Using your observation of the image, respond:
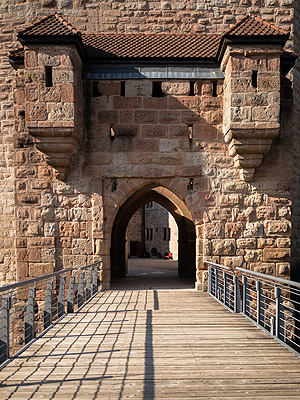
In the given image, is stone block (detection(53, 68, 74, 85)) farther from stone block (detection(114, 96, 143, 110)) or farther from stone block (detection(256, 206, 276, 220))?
stone block (detection(256, 206, 276, 220))

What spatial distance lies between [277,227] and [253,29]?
4.37 meters

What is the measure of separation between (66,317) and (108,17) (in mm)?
7620

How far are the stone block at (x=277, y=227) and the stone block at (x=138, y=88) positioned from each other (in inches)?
160

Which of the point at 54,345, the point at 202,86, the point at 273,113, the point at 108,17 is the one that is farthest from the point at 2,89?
the point at 54,345

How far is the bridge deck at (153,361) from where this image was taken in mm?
3807

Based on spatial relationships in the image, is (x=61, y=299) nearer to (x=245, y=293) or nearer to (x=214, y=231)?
(x=245, y=293)

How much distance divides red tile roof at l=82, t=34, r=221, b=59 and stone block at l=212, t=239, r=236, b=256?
4.22 m

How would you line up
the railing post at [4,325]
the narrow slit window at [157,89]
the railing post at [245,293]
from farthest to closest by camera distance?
the narrow slit window at [157,89] → the railing post at [245,293] → the railing post at [4,325]

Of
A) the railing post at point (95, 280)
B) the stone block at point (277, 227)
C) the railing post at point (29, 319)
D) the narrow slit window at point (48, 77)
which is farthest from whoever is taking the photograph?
the stone block at point (277, 227)

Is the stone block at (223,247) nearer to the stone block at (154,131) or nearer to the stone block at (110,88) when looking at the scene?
the stone block at (154,131)

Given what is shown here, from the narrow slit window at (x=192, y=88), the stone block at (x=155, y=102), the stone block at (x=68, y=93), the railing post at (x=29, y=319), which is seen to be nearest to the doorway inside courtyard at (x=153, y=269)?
the stone block at (x=155, y=102)

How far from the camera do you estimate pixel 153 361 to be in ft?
15.2

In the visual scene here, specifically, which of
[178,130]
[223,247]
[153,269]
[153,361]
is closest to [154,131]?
[178,130]

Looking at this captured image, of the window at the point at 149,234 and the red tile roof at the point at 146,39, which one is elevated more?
the red tile roof at the point at 146,39
